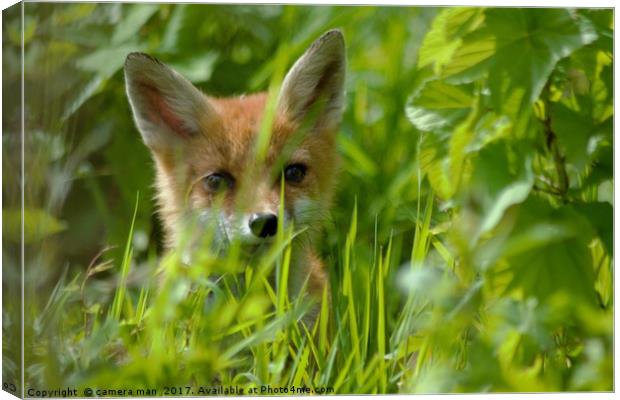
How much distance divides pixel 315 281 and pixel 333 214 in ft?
0.76

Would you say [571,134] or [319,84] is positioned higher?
[319,84]

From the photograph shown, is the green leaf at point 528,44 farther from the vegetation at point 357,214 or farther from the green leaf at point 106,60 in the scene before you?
the green leaf at point 106,60

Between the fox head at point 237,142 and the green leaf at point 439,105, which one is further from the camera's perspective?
the fox head at point 237,142

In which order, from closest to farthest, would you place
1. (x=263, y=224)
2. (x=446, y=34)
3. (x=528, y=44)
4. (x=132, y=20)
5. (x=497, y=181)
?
(x=497, y=181) < (x=528, y=44) < (x=446, y=34) < (x=263, y=224) < (x=132, y=20)

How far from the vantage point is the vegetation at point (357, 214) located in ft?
10.9

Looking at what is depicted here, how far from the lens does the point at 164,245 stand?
3963mm

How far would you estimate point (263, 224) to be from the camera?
3.64 metres

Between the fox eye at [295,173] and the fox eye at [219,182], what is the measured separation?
0.59 feet

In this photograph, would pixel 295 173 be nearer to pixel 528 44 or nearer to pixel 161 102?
pixel 161 102

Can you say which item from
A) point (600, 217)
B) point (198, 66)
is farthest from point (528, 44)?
point (198, 66)

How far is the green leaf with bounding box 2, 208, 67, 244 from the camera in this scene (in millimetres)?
3469

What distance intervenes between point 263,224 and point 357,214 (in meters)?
0.38

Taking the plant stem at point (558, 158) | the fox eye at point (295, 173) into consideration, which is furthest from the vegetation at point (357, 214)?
the fox eye at point (295, 173)

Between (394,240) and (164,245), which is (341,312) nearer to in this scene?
(394,240)
